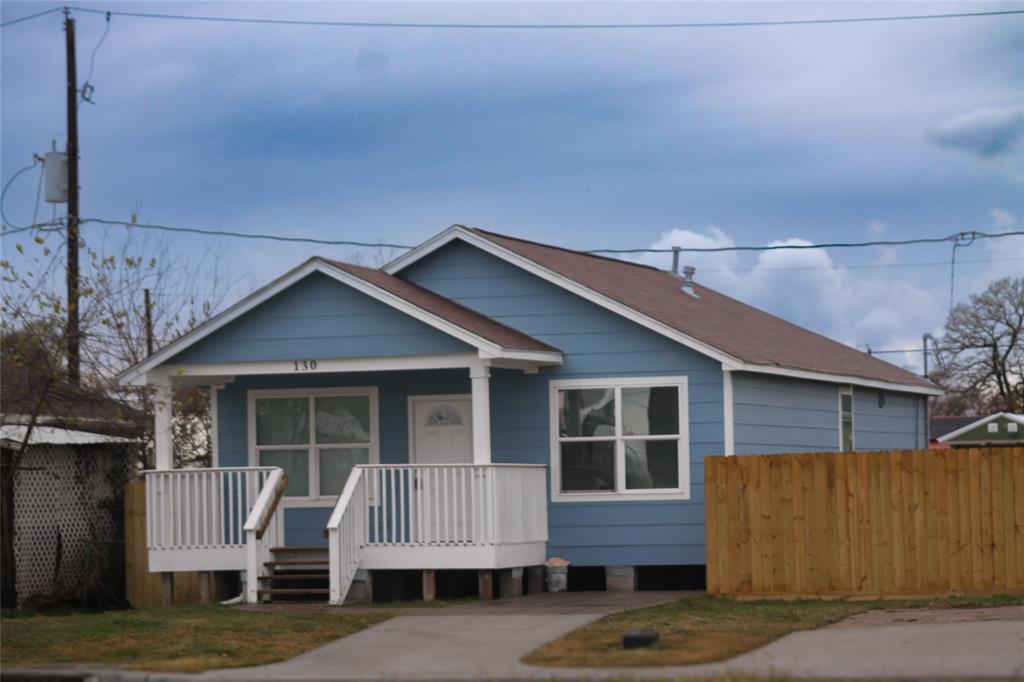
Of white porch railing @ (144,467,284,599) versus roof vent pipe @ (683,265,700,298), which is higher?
roof vent pipe @ (683,265,700,298)

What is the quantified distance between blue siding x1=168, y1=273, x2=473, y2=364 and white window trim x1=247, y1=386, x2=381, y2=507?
5.54ft

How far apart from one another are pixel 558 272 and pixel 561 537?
11.5ft

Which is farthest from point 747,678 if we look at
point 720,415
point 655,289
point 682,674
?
point 655,289

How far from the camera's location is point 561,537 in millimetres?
20250

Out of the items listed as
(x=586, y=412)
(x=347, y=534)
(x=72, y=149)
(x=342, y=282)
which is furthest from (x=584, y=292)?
(x=72, y=149)

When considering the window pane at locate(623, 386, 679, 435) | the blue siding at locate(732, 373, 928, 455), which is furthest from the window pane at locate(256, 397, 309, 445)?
the blue siding at locate(732, 373, 928, 455)

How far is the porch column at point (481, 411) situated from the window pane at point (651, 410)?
2.10 m

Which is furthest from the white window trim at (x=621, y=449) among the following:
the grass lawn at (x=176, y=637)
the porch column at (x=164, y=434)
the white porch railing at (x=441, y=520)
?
the porch column at (x=164, y=434)

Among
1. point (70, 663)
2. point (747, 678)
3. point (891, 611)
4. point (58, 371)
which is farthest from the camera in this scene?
point (58, 371)

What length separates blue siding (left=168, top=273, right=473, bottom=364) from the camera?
63.6ft

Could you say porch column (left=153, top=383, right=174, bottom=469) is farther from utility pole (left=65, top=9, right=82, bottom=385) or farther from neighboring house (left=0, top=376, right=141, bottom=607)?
utility pole (left=65, top=9, right=82, bottom=385)

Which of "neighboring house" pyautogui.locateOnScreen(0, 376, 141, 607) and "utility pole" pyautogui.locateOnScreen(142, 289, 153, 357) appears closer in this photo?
"neighboring house" pyautogui.locateOnScreen(0, 376, 141, 607)

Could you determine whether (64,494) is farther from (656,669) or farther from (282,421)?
(656,669)

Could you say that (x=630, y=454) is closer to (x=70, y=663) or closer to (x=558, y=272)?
(x=558, y=272)
